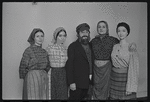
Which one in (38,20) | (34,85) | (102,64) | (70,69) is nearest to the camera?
(34,85)

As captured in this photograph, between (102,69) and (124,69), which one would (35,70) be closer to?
(102,69)

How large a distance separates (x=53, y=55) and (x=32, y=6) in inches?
43.8

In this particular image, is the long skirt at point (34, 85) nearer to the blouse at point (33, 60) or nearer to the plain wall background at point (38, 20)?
the blouse at point (33, 60)

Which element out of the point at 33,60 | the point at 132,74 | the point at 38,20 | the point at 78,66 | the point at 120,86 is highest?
the point at 38,20

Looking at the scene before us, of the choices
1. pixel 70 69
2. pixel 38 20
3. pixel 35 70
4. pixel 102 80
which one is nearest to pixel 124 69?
pixel 102 80

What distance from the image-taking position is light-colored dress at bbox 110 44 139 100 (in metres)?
3.18

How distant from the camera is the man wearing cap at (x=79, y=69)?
10.5 feet

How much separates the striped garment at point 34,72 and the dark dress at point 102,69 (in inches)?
30.8

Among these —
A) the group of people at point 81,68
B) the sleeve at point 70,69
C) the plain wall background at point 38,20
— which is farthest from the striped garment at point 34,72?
the plain wall background at point 38,20

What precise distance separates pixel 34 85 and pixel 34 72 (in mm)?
187

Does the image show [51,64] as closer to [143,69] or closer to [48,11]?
[48,11]

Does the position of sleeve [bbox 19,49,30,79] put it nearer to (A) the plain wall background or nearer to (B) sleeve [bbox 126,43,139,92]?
(A) the plain wall background

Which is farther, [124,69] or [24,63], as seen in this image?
[124,69]

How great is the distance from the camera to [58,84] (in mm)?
3211
